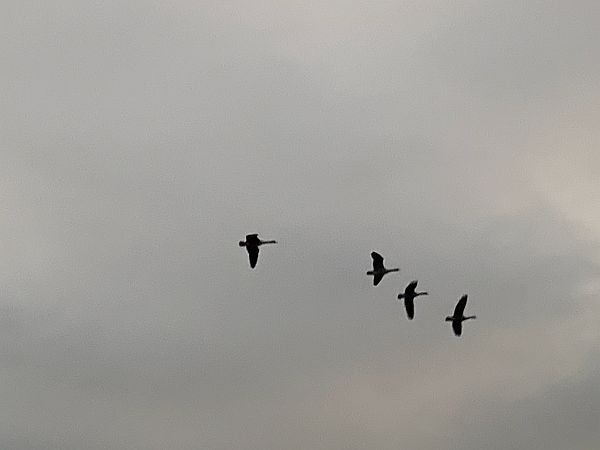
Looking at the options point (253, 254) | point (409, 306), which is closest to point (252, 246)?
point (253, 254)

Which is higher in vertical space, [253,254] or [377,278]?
[253,254]

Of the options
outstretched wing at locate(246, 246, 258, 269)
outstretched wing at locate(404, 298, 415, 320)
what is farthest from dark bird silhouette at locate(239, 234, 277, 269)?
outstretched wing at locate(404, 298, 415, 320)

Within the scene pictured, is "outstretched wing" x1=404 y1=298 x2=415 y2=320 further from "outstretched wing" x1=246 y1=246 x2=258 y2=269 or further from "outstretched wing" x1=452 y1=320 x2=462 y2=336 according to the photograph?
"outstretched wing" x1=246 y1=246 x2=258 y2=269

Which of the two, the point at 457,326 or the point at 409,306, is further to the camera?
the point at 409,306

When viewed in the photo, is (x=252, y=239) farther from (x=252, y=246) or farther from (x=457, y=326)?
(x=457, y=326)

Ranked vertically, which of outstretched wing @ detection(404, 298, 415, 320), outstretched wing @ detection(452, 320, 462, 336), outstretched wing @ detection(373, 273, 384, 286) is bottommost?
outstretched wing @ detection(452, 320, 462, 336)

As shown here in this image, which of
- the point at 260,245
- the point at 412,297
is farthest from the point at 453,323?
the point at 260,245

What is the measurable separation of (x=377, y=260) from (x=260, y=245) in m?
14.3

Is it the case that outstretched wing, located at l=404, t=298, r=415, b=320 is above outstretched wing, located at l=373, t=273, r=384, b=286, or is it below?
below

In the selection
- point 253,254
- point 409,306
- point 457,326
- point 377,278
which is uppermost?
point 253,254

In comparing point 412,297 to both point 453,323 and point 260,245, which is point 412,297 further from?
point 260,245

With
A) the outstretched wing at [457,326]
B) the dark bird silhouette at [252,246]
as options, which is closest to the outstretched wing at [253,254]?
the dark bird silhouette at [252,246]

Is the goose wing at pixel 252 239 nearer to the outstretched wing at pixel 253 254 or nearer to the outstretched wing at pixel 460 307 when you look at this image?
the outstretched wing at pixel 253 254

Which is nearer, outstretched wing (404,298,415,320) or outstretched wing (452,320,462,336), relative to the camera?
outstretched wing (452,320,462,336)
